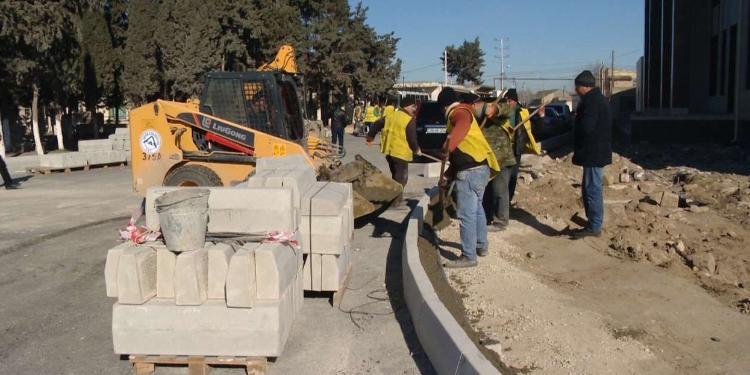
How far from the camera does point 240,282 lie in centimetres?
425

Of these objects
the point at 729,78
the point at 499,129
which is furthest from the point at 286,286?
the point at 729,78

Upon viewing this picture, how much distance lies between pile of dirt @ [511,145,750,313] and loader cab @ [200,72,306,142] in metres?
3.82

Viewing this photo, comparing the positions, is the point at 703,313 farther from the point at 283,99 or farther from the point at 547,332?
the point at 283,99

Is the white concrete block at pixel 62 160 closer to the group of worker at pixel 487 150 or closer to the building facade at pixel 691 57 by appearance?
the group of worker at pixel 487 150

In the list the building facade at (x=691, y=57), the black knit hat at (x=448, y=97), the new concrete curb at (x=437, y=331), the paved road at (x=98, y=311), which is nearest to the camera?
the new concrete curb at (x=437, y=331)

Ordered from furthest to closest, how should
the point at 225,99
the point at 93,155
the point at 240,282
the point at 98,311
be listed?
1. the point at 93,155
2. the point at 225,99
3. the point at 98,311
4. the point at 240,282

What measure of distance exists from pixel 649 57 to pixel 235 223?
89.8ft

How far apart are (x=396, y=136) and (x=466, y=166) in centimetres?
335

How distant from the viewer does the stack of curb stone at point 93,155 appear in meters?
19.0

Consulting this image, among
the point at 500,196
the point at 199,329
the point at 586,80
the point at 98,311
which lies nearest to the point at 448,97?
the point at 586,80

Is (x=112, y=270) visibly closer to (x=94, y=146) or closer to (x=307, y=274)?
(x=307, y=274)

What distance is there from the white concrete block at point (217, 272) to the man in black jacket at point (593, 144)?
4976 millimetres

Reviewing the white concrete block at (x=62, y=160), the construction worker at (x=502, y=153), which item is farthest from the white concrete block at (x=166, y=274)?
the white concrete block at (x=62, y=160)

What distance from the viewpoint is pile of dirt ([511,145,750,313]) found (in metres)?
6.78
